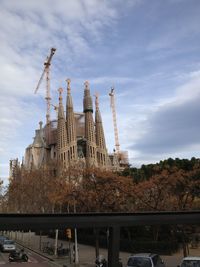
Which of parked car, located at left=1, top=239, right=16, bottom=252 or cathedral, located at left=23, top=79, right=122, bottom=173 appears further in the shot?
cathedral, located at left=23, top=79, right=122, bottom=173

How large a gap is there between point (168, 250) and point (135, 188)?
278 inches

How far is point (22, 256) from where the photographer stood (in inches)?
1388

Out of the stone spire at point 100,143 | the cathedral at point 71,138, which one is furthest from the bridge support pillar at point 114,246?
the stone spire at point 100,143

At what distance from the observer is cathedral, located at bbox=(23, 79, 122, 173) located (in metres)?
124

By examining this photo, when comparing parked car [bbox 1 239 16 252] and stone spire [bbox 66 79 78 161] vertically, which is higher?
stone spire [bbox 66 79 78 161]

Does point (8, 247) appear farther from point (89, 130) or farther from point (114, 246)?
point (89, 130)

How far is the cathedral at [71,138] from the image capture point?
124 meters

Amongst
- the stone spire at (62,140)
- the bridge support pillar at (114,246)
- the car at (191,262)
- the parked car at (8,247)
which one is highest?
the stone spire at (62,140)

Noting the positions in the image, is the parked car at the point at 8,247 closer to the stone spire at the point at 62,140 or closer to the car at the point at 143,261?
the car at the point at 143,261

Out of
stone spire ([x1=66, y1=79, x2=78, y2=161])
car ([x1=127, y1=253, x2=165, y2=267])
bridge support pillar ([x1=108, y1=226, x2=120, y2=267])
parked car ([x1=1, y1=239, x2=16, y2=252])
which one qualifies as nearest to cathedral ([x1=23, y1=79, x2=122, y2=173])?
stone spire ([x1=66, y1=79, x2=78, y2=161])

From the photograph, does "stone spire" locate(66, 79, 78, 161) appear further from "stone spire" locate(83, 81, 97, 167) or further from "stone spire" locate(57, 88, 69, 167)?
"stone spire" locate(83, 81, 97, 167)

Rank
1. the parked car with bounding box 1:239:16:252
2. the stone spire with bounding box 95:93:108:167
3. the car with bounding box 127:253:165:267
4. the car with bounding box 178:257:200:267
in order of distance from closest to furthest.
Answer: the car with bounding box 178:257:200:267, the car with bounding box 127:253:165:267, the parked car with bounding box 1:239:16:252, the stone spire with bounding box 95:93:108:167

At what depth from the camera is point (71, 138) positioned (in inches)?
4951

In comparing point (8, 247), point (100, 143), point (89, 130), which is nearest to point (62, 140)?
point (89, 130)
